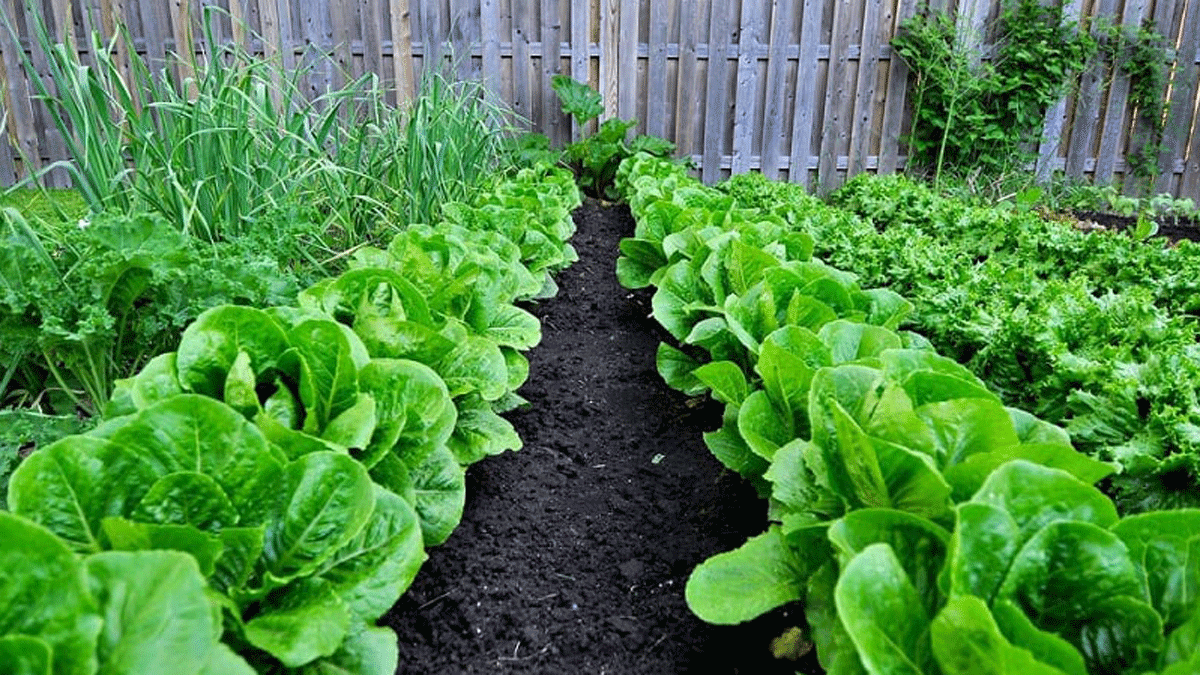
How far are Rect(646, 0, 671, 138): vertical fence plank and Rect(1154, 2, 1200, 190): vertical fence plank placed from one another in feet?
13.8

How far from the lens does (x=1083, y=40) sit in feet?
21.7

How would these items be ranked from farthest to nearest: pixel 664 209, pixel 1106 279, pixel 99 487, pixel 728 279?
1. pixel 664 209
2. pixel 1106 279
3. pixel 728 279
4. pixel 99 487

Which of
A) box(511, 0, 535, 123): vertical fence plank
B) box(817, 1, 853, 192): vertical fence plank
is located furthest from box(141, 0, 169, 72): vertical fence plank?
box(817, 1, 853, 192): vertical fence plank

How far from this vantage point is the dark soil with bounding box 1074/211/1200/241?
19.8ft

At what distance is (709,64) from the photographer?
6758 millimetres

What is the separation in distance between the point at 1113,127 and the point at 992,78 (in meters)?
1.17

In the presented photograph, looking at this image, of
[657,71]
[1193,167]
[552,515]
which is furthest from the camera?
[1193,167]

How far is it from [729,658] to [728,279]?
1302 millimetres

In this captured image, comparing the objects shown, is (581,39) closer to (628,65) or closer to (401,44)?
(628,65)

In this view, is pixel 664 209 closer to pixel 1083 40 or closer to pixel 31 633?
pixel 31 633

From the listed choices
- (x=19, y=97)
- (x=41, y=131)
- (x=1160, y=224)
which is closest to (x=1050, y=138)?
(x=1160, y=224)

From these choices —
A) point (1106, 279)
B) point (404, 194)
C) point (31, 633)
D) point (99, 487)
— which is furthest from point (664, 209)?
point (31, 633)

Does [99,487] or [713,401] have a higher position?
[99,487]

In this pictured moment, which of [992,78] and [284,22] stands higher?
[284,22]
